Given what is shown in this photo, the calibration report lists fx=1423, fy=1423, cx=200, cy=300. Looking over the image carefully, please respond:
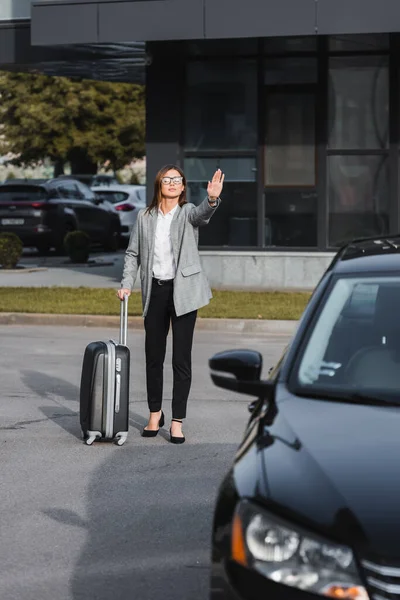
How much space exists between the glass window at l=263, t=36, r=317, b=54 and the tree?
32.6 m

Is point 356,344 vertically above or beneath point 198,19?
beneath

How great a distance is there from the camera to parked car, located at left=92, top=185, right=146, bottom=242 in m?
34.8

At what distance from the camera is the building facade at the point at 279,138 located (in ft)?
70.0

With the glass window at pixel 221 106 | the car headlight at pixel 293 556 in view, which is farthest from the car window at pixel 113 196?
the car headlight at pixel 293 556

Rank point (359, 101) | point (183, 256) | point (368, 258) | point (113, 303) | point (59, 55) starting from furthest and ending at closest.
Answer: point (59, 55), point (359, 101), point (113, 303), point (183, 256), point (368, 258)

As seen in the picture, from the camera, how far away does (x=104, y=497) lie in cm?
786

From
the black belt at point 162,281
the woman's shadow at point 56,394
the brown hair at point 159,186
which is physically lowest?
the woman's shadow at point 56,394

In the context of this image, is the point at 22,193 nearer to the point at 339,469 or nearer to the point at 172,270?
the point at 172,270

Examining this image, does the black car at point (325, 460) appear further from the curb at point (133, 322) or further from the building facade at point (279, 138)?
the building facade at point (279, 138)

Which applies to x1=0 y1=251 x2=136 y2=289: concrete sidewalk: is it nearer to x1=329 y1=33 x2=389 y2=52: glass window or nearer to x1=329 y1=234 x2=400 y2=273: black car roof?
x1=329 y1=33 x2=389 y2=52: glass window

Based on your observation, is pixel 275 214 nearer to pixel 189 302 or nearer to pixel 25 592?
pixel 189 302

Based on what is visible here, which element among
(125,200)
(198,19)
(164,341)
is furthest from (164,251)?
(125,200)

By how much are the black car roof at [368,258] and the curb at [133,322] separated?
10.5 meters

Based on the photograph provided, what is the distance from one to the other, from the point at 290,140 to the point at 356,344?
1657 centimetres
